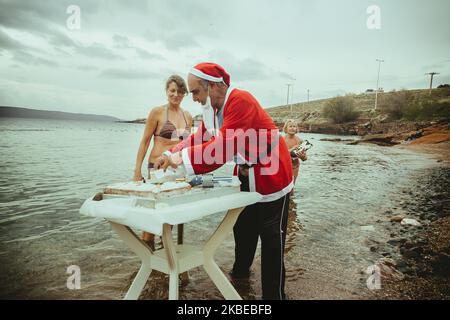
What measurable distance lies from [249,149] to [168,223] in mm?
1033

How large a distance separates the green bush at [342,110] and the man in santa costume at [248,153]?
54408 mm

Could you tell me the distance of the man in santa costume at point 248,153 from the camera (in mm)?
2342

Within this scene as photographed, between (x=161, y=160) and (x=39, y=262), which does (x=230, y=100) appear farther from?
(x=39, y=262)

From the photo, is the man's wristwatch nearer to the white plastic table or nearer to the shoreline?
the white plastic table

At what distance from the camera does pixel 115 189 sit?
6.69 feet

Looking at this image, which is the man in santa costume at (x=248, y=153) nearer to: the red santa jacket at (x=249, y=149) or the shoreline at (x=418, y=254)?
the red santa jacket at (x=249, y=149)

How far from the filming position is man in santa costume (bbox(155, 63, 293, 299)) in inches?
92.2

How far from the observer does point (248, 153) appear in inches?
98.8

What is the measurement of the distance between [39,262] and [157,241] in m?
1.60

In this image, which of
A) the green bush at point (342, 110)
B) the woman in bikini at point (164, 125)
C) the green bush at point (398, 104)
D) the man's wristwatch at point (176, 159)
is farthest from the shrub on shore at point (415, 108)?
the man's wristwatch at point (176, 159)

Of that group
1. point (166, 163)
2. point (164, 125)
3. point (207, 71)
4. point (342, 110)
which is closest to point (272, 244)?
point (166, 163)

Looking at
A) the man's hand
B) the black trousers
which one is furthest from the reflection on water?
the man's hand

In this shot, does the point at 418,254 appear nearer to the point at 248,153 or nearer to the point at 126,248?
the point at 248,153
